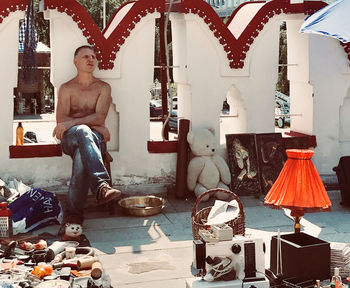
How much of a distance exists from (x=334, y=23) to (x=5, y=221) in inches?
166

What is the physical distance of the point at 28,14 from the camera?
27.9 feet

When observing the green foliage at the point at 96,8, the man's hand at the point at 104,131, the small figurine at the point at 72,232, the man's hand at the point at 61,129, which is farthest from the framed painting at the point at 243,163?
the green foliage at the point at 96,8

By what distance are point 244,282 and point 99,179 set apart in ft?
9.50

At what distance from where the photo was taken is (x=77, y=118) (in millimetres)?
8398

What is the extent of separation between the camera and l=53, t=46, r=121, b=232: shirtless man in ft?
24.9

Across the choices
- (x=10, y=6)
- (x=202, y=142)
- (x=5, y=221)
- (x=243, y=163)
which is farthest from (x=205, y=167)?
(x=10, y=6)

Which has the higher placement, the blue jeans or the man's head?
the man's head

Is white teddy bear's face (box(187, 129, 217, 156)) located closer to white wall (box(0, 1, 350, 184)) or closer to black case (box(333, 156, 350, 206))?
white wall (box(0, 1, 350, 184))

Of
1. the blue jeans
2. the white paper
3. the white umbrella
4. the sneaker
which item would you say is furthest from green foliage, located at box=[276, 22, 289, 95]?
the white paper

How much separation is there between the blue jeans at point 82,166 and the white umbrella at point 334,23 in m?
2.84

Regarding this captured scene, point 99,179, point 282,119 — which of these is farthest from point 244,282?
point 282,119

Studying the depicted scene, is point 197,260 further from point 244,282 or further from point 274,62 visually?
point 274,62

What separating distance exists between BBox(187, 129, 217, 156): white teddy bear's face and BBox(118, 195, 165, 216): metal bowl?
94cm

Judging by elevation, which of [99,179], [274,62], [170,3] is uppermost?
[170,3]
